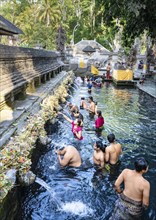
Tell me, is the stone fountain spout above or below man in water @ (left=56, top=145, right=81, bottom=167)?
above

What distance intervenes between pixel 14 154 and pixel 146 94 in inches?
699

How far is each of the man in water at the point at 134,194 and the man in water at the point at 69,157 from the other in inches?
99.1

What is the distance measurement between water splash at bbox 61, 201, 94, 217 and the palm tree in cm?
5353

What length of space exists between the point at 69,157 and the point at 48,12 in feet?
177

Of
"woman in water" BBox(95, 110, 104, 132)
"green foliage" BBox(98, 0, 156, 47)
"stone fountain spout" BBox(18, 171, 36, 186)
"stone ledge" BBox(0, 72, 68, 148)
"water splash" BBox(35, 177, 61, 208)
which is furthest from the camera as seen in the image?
"woman in water" BBox(95, 110, 104, 132)

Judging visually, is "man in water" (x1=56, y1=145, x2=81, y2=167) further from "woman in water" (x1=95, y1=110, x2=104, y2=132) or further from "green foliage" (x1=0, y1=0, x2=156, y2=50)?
"green foliage" (x1=0, y1=0, x2=156, y2=50)

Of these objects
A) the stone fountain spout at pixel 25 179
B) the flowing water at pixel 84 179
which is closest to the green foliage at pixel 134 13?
the flowing water at pixel 84 179

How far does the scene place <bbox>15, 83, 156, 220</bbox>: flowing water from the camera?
20.2ft

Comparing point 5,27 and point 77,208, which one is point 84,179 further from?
point 5,27

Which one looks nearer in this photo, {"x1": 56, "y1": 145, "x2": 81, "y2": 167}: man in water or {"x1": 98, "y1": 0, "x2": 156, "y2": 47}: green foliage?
{"x1": 98, "y1": 0, "x2": 156, "y2": 47}: green foliage

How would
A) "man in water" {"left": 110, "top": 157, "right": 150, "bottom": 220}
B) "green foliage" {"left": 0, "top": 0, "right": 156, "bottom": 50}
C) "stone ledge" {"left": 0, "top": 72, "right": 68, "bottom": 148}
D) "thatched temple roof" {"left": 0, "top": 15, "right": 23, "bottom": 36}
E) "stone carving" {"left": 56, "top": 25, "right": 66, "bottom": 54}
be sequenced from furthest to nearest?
"green foliage" {"left": 0, "top": 0, "right": 156, "bottom": 50} < "stone carving" {"left": 56, "top": 25, "right": 66, "bottom": 54} < "thatched temple roof" {"left": 0, "top": 15, "right": 23, "bottom": 36} < "stone ledge" {"left": 0, "top": 72, "right": 68, "bottom": 148} < "man in water" {"left": 110, "top": 157, "right": 150, "bottom": 220}

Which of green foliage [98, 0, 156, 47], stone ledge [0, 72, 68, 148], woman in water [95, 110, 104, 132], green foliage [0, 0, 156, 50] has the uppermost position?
green foliage [0, 0, 156, 50]

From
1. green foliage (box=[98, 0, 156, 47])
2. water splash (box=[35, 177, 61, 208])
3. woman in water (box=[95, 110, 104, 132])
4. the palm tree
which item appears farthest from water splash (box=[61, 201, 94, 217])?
the palm tree

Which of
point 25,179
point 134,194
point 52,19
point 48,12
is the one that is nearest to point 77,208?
point 25,179
